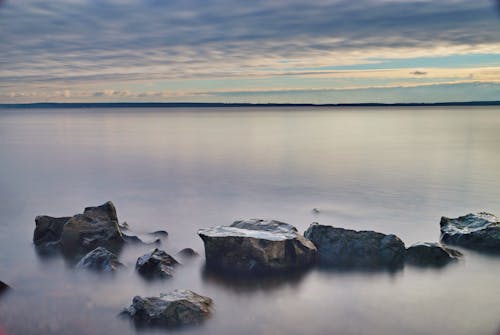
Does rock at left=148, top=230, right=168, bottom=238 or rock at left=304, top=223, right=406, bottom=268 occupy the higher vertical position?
rock at left=304, top=223, right=406, bottom=268

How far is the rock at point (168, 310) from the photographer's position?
25.1ft

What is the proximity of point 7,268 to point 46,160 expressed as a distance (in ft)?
68.6

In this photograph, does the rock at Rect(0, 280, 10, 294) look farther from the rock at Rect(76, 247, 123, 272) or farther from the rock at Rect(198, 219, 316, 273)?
the rock at Rect(198, 219, 316, 273)

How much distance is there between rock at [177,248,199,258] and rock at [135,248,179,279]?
35.0 inches

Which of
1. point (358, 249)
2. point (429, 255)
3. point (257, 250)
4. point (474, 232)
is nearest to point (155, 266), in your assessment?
point (257, 250)

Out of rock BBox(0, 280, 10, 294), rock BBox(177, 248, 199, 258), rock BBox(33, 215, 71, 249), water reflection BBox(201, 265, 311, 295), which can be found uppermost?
rock BBox(33, 215, 71, 249)

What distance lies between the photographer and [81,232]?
11.4 meters

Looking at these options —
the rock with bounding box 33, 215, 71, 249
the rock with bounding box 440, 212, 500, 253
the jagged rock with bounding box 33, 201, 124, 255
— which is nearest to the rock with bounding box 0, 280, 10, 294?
the jagged rock with bounding box 33, 201, 124, 255

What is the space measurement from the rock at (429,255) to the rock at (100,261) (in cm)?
583

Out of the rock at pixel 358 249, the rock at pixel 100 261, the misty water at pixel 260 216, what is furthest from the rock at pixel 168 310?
the rock at pixel 358 249

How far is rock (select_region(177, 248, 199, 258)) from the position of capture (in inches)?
432

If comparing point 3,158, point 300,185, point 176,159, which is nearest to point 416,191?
point 300,185

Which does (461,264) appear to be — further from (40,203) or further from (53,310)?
(40,203)

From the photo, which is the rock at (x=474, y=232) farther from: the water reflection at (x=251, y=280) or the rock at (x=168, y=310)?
the rock at (x=168, y=310)
